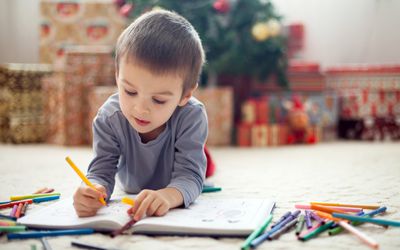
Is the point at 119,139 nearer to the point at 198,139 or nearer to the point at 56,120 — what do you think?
the point at 198,139

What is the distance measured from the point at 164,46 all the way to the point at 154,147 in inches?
10.1

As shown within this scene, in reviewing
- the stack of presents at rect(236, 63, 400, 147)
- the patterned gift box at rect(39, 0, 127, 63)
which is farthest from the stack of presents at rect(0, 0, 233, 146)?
the stack of presents at rect(236, 63, 400, 147)

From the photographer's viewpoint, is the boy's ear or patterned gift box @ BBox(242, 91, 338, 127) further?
patterned gift box @ BBox(242, 91, 338, 127)

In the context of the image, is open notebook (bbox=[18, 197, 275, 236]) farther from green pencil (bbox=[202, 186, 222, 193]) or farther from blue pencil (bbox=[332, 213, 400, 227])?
green pencil (bbox=[202, 186, 222, 193])

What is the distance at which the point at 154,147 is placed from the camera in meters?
1.08

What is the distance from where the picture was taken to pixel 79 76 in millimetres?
2510

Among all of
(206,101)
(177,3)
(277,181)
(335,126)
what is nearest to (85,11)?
(177,3)

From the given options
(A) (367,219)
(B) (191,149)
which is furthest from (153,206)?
(A) (367,219)

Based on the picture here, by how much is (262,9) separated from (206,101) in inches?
21.5

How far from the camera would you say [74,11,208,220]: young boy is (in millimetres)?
899

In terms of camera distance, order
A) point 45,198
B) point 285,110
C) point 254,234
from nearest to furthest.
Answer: point 254,234
point 45,198
point 285,110

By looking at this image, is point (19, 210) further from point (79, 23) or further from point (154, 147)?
point (79, 23)

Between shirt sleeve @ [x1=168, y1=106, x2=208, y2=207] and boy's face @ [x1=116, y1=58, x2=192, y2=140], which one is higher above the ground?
boy's face @ [x1=116, y1=58, x2=192, y2=140]

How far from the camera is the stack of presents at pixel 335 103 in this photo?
2.60 m
